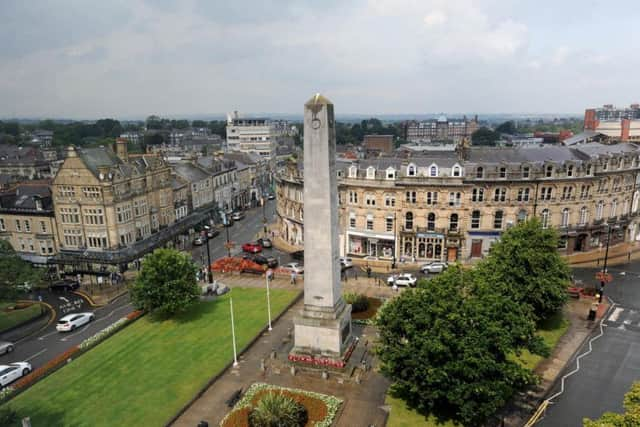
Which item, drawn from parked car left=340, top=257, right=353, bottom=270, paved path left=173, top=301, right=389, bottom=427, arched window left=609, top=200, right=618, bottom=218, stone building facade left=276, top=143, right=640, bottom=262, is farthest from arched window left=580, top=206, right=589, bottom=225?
paved path left=173, top=301, right=389, bottom=427

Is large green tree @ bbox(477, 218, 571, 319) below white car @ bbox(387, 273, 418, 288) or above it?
above

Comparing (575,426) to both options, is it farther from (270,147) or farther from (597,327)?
(270,147)

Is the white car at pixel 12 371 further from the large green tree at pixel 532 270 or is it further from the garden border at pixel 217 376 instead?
the large green tree at pixel 532 270

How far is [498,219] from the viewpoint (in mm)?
55125

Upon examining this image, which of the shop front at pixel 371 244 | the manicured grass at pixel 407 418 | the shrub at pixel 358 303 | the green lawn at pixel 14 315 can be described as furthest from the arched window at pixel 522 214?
the green lawn at pixel 14 315

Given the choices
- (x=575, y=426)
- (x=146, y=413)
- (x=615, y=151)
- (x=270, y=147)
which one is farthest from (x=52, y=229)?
(x=270, y=147)

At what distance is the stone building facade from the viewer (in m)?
54.3

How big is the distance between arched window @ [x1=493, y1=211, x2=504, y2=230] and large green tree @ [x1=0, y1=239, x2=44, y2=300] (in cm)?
5127

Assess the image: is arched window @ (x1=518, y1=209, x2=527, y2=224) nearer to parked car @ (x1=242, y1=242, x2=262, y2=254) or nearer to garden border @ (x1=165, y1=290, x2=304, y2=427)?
garden border @ (x1=165, y1=290, x2=304, y2=427)

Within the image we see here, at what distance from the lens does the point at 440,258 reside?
5609cm

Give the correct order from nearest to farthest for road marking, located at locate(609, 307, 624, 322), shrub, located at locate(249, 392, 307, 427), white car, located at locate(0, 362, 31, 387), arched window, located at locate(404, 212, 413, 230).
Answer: shrub, located at locate(249, 392, 307, 427)
white car, located at locate(0, 362, 31, 387)
road marking, located at locate(609, 307, 624, 322)
arched window, located at locate(404, 212, 413, 230)

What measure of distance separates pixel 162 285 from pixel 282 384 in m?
15.2

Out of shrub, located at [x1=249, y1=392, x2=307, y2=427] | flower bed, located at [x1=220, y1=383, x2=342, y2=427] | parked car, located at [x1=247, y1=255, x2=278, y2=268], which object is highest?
shrub, located at [x1=249, y1=392, x2=307, y2=427]

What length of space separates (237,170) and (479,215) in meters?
57.6
